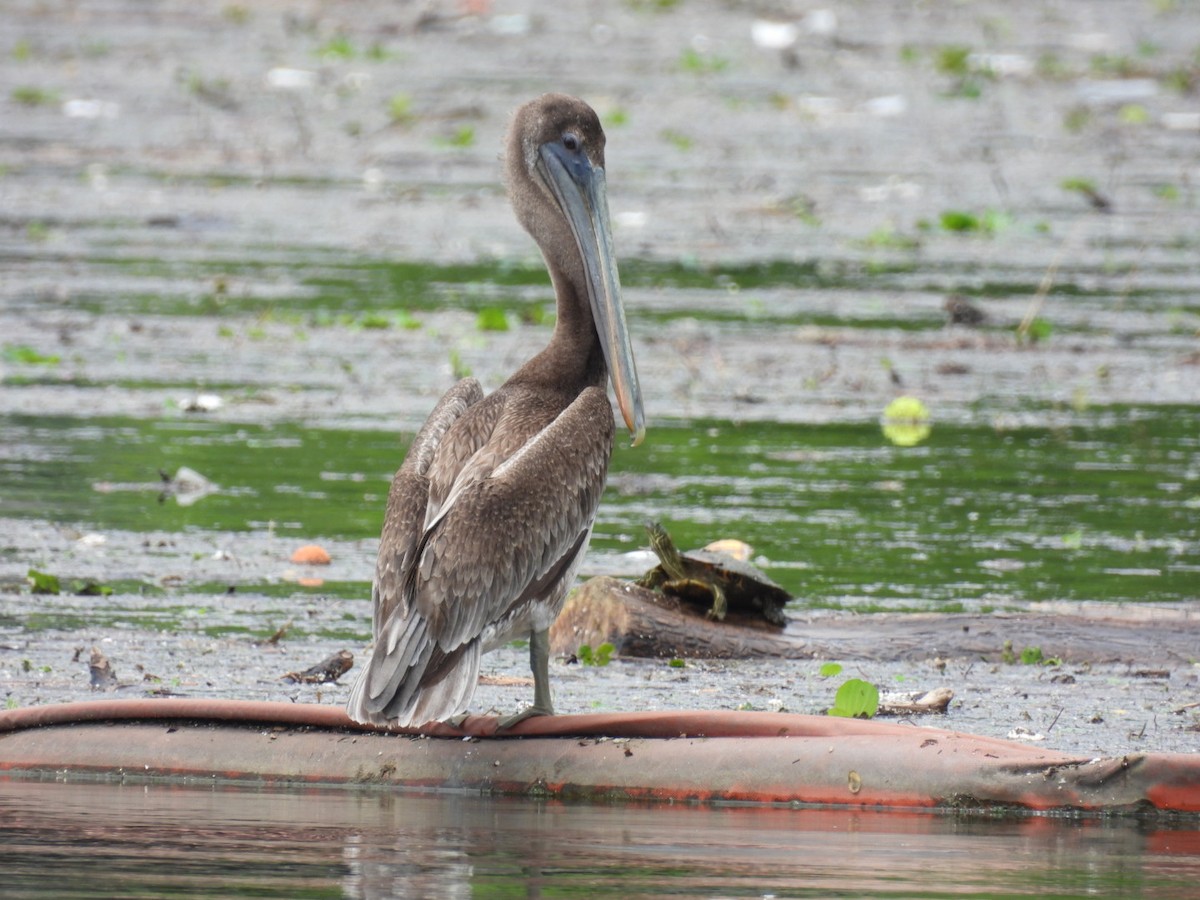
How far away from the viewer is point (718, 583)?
23.1ft

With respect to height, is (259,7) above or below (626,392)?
above

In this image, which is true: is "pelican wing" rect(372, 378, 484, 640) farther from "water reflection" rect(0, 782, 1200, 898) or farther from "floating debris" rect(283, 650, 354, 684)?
"floating debris" rect(283, 650, 354, 684)

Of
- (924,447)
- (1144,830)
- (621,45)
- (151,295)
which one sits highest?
(621,45)

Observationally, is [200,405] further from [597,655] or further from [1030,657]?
[1030,657]

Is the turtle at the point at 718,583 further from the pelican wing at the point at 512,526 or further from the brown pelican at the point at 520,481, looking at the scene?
the pelican wing at the point at 512,526

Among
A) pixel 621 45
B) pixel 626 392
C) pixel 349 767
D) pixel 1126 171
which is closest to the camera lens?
pixel 349 767

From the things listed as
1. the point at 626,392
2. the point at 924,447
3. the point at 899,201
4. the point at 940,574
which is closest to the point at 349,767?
the point at 626,392

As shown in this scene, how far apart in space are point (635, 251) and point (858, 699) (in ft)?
30.1

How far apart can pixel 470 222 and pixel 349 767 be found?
429 inches

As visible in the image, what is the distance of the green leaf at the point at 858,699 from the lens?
5898 mm

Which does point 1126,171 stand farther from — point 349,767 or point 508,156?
point 349,767

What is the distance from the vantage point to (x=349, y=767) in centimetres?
539

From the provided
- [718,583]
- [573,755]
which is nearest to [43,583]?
[718,583]

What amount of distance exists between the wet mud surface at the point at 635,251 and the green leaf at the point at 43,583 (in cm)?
A: 10
